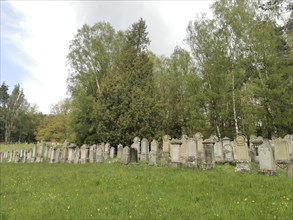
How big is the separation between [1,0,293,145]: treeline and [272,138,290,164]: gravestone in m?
8.81

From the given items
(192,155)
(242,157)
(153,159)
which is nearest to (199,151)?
(192,155)

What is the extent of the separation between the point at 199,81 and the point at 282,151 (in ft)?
54.9

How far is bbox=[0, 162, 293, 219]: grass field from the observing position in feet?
20.5

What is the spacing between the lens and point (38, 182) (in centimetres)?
1133

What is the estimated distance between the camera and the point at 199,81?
2931 cm

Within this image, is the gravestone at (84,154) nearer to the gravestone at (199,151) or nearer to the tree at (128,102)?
→ the tree at (128,102)

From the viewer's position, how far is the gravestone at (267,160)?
35.0ft

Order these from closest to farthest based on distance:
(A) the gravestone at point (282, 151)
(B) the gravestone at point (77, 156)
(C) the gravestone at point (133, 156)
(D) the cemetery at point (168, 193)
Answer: (D) the cemetery at point (168, 193)
(A) the gravestone at point (282, 151)
(C) the gravestone at point (133, 156)
(B) the gravestone at point (77, 156)

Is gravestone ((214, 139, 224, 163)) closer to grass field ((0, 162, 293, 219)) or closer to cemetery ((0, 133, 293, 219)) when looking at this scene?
cemetery ((0, 133, 293, 219))

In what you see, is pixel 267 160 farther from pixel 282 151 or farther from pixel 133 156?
pixel 133 156

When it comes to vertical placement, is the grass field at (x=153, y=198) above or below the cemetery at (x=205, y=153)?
below

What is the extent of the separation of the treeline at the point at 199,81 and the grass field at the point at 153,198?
43.2 feet

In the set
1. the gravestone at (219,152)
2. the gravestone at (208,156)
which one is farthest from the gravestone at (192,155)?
the gravestone at (219,152)

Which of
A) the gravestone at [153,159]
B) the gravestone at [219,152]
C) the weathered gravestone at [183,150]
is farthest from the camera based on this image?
the gravestone at [219,152]
